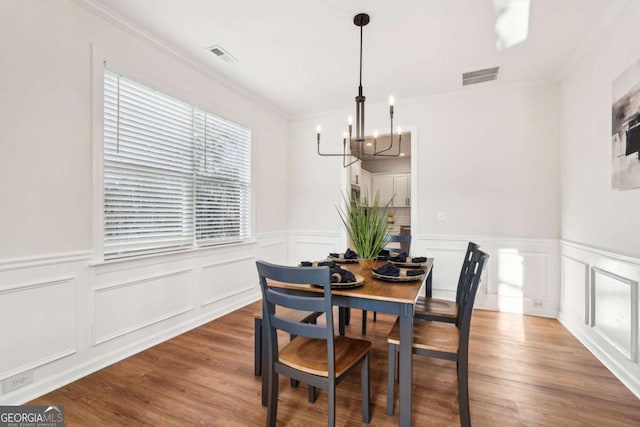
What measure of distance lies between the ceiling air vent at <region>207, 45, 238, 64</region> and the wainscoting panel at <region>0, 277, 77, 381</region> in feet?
7.51

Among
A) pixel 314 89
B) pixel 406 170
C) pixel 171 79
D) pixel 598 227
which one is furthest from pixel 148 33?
pixel 406 170

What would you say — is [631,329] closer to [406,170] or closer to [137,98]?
[137,98]

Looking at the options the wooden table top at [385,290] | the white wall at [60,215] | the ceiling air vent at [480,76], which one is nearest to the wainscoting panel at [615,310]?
the wooden table top at [385,290]

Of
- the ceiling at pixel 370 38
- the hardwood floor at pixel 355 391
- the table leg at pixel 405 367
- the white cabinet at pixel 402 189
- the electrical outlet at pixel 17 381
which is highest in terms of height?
the ceiling at pixel 370 38

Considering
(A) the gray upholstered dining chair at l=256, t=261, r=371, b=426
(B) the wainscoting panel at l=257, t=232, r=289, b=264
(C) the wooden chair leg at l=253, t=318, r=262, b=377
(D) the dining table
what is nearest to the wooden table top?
(D) the dining table

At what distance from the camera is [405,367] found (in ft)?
5.21

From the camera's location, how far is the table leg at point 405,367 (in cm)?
157

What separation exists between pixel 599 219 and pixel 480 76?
1.90m

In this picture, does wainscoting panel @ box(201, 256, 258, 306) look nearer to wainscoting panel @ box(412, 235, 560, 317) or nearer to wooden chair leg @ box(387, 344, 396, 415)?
wooden chair leg @ box(387, 344, 396, 415)

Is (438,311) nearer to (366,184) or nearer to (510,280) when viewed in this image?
(510,280)

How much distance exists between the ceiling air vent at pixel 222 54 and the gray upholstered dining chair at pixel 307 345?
235 centimetres

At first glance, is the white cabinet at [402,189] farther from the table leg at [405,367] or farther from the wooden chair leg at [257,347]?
the table leg at [405,367]

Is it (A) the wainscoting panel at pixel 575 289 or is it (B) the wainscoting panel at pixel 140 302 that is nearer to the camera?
(B) the wainscoting panel at pixel 140 302

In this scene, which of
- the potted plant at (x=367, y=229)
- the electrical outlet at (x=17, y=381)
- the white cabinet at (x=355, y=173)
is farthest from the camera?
the white cabinet at (x=355, y=173)
